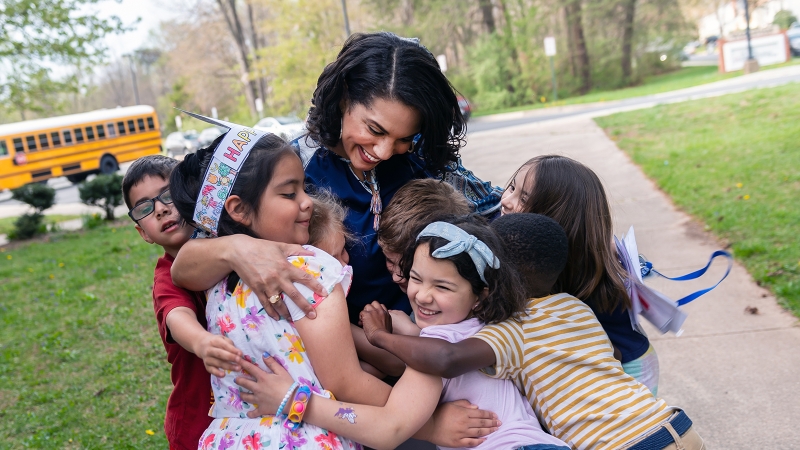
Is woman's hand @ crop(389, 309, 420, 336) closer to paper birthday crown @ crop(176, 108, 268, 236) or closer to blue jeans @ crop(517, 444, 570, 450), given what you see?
blue jeans @ crop(517, 444, 570, 450)

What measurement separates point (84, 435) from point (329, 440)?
3.35 metres

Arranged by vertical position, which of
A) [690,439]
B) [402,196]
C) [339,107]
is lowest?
[690,439]

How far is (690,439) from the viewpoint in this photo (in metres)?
2.10

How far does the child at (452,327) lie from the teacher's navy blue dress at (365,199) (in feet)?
1.05

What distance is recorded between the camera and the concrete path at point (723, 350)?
3734mm

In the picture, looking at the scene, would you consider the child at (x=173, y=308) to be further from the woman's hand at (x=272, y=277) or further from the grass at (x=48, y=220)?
the grass at (x=48, y=220)

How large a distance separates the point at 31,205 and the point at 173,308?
43.3ft

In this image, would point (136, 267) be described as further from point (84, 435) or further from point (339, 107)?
point (339, 107)

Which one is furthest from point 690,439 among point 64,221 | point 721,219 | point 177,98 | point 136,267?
point 177,98

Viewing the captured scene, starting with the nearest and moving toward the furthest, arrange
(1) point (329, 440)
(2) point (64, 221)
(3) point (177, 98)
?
(1) point (329, 440) < (2) point (64, 221) < (3) point (177, 98)

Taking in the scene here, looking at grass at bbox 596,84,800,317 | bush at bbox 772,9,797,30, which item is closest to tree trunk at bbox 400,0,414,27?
grass at bbox 596,84,800,317

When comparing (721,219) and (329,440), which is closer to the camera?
(329,440)

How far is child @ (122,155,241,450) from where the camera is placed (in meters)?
2.21

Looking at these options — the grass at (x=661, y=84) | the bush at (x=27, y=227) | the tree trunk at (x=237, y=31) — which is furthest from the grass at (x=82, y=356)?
the tree trunk at (x=237, y=31)
